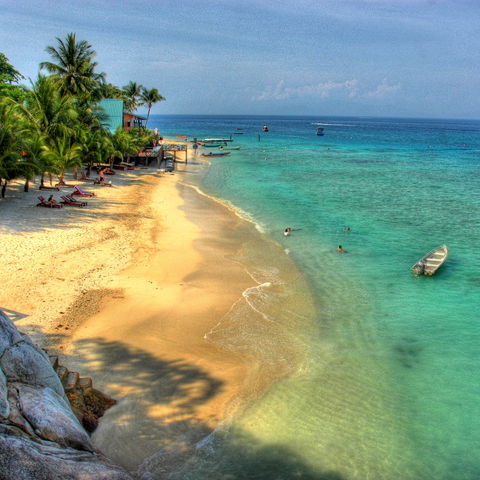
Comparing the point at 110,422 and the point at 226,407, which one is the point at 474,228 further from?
the point at 110,422

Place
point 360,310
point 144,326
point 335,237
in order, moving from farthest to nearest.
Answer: point 335,237 < point 360,310 < point 144,326

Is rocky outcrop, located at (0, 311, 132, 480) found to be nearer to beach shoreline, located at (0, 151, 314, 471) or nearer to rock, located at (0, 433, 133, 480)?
rock, located at (0, 433, 133, 480)

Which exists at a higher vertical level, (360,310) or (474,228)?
(474,228)

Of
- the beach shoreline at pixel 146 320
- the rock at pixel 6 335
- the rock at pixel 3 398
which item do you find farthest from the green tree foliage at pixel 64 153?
the rock at pixel 3 398

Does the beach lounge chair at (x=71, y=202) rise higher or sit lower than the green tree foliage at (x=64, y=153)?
lower

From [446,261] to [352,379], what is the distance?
39.7 ft

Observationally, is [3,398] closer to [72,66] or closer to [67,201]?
[67,201]

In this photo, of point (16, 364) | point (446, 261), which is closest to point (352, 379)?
point (16, 364)

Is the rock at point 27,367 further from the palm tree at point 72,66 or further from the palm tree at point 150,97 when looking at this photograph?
the palm tree at point 150,97

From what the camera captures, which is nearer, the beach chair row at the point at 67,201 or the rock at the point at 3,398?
the rock at the point at 3,398

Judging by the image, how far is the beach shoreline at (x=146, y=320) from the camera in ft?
32.4

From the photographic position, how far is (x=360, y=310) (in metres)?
16.0

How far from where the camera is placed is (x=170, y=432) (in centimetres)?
948

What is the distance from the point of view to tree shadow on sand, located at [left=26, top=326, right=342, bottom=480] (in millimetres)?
8703
